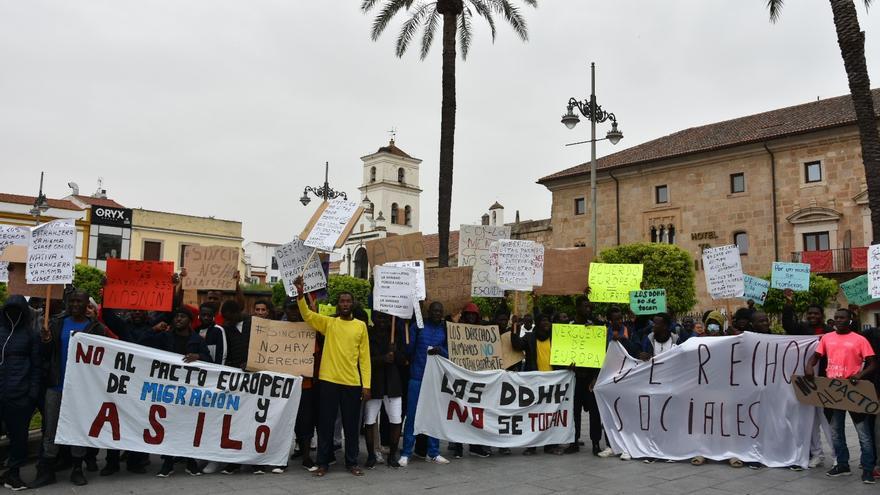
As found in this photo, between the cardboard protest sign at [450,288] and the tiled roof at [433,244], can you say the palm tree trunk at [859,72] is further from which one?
the tiled roof at [433,244]

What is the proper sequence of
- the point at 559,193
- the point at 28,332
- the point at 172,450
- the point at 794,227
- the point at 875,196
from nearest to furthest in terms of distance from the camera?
the point at 28,332 → the point at 172,450 → the point at 875,196 → the point at 794,227 → the point at 559,193

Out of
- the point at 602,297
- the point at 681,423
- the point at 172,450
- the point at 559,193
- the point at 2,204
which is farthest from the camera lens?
the point at 2,204

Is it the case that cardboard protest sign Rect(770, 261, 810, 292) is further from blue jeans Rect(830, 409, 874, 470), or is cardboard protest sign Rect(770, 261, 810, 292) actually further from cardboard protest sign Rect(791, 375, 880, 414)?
blue jeans Rect(830, 409, 874, 470)

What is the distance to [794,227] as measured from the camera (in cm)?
3378

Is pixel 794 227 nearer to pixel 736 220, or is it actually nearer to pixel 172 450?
pixel 736 220

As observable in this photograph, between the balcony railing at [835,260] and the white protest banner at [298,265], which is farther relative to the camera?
the balcony railing at [835,260]

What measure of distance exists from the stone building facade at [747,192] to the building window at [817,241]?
48mm

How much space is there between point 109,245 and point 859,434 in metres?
54.1

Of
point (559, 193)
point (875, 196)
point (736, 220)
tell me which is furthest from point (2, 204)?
point (875, 196)

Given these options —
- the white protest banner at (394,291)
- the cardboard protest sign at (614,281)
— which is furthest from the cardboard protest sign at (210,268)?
the cardboard protest sign at (614,281)

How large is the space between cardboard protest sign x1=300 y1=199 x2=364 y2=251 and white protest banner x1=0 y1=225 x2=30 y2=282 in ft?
10.8

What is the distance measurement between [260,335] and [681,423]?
16.0ft

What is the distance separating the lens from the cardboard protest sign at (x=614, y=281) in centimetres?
1049

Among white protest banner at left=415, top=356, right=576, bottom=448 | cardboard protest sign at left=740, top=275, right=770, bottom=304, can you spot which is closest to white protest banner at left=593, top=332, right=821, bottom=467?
white protest banner at left=415, top=356, right=576, bottom=448
